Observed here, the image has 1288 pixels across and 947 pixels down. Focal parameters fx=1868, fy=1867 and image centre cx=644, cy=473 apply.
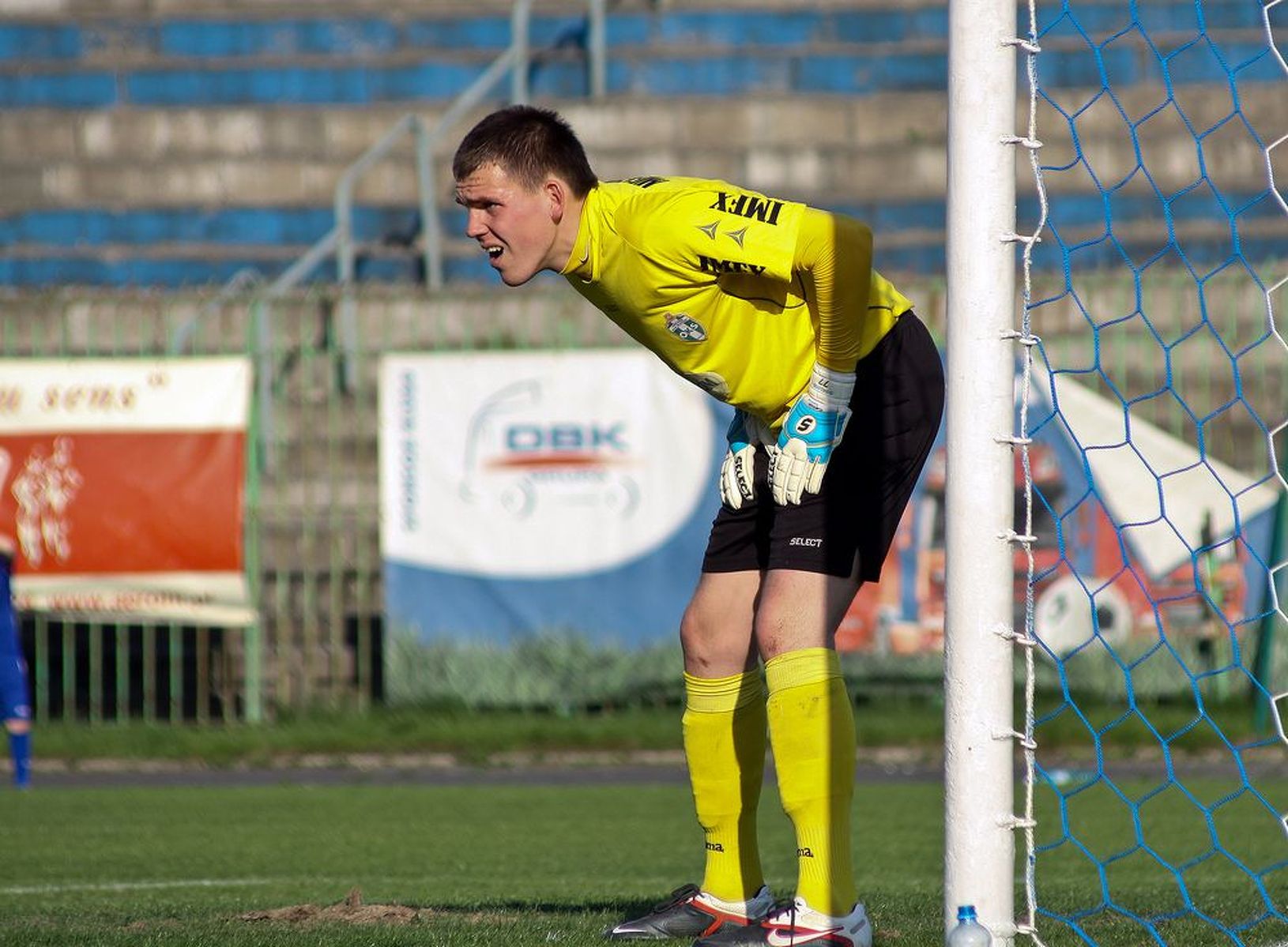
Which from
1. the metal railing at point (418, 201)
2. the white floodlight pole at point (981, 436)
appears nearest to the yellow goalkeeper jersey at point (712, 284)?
the white floodlight pole at point (981, 436)

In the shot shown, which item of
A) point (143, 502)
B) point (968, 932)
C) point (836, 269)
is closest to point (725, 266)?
point (836, 269)

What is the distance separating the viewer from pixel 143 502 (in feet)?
39.1

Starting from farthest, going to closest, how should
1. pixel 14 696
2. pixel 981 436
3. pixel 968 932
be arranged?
pixel 14 696 < pixel 981 436 < pixel 968 932

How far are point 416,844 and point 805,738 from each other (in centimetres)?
359

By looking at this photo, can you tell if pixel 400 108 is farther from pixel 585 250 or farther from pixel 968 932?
pixel 968 932

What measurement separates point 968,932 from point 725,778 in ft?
4.19

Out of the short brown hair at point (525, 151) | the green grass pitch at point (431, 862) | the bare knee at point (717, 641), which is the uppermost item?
the short brown hair at point (525, 151)

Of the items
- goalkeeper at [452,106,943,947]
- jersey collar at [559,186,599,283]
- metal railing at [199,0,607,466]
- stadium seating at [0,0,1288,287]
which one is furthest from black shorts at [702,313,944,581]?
stadium seating at [0,0,1288,287]

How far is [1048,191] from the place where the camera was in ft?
52.0

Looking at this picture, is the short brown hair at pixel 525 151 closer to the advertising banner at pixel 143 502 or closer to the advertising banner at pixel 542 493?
the advertising banner at pixel 542 493

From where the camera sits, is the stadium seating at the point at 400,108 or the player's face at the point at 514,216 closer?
the player's face at the point at 514,216

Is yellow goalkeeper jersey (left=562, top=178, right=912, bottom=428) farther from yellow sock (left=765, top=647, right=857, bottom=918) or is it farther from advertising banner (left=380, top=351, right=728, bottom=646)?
advertising banner (left=380, top=351, right=728, bottom=646)

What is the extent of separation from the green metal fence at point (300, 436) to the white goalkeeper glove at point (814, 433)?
7.72 metres

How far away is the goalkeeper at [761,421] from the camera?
4.35m
